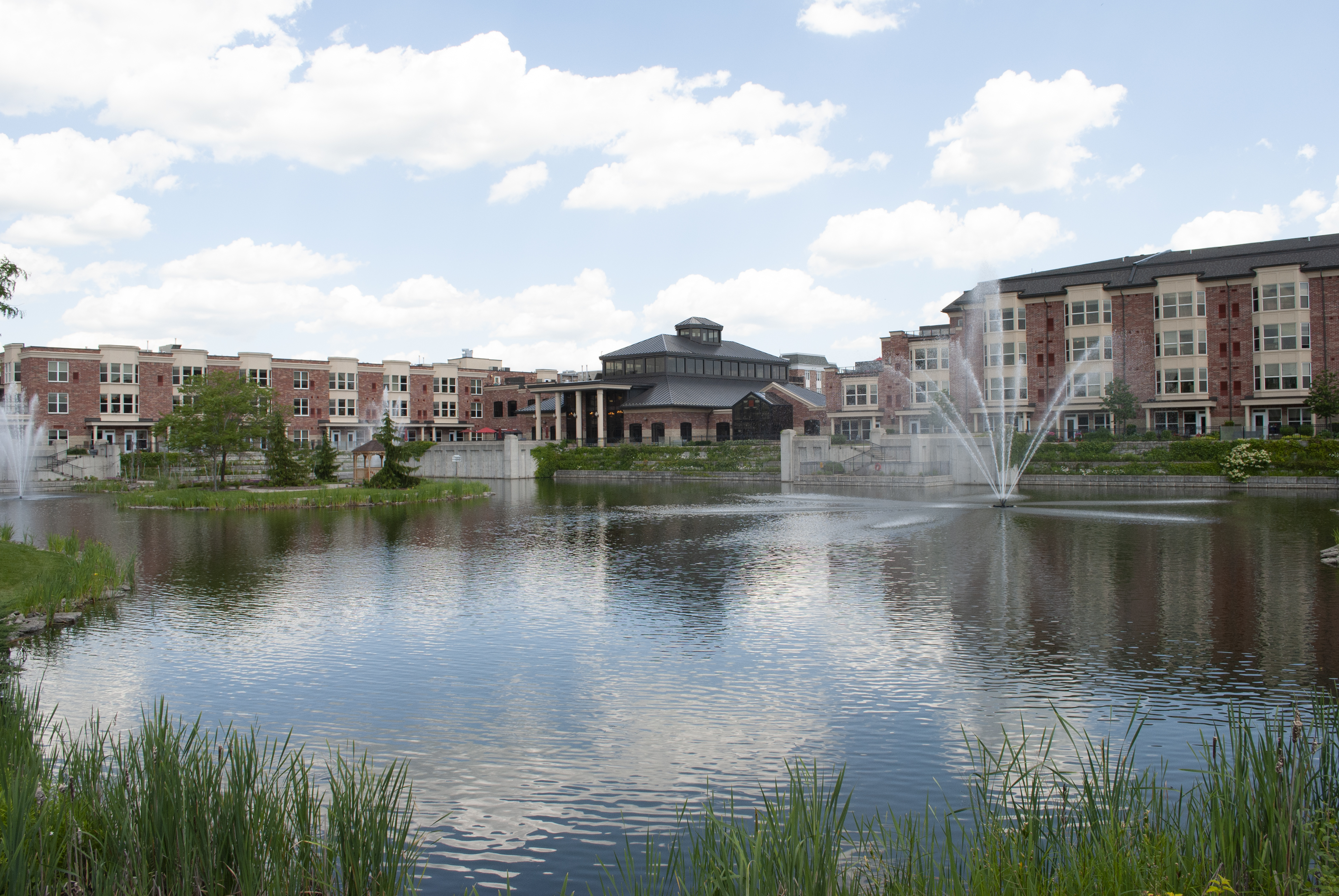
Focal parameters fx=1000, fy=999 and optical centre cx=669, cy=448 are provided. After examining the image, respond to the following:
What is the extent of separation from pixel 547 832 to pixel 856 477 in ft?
184

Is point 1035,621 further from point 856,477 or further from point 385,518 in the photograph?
point 856,477

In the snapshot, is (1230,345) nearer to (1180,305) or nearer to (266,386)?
(1180,305)

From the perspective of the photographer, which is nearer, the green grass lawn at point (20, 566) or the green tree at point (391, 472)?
the green grass lawn at point (20, 566)

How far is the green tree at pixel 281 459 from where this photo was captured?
52844 mm

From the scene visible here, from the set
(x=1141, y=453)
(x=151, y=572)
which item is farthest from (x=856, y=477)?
(x=151, y=572)

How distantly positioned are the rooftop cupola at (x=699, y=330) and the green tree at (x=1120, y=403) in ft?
143

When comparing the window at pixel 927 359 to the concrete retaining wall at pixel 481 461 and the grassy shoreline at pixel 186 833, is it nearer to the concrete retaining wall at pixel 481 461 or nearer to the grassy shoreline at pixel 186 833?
the concrete retaining wall at pixel 481 461

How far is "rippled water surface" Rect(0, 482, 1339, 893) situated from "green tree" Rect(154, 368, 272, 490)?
22.7m

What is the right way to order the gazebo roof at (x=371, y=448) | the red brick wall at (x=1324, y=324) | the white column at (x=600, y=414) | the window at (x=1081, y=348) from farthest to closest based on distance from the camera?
the white column at (x=600, y=414)
the window at (x=1081, y=348)
the red brick wall at (x=1324, y=324)
the gazebo roof at (x=371, y=448)

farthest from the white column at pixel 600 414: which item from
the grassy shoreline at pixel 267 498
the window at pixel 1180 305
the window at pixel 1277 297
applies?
the window at pixel 1277 297

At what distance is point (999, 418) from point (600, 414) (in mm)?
36594

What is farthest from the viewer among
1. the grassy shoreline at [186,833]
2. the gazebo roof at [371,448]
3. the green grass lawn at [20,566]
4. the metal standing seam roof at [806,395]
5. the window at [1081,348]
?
the metal standing seam roof at [806,395]

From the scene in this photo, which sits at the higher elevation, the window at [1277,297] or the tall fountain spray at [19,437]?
the window at [1277,297]

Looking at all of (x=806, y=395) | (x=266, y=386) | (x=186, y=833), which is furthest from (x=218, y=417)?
(x=806, y=395)
